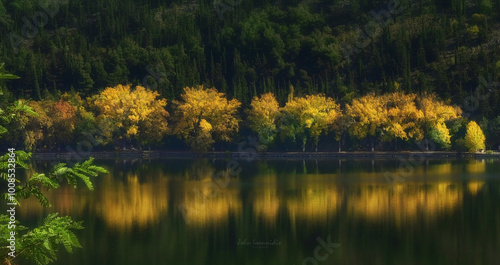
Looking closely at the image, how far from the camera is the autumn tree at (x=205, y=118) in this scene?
126m

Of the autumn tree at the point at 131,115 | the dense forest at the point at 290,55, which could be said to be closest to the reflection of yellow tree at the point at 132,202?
the autumn tree at the point at 131,115

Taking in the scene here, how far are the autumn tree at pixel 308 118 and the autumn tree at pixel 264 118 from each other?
4.40 feet

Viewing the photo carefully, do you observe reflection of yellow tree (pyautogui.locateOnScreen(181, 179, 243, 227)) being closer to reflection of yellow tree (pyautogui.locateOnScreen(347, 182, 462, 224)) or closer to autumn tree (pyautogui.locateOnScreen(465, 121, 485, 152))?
reflection of yellow tree (pyautogui.locateOnScreen(347, 182, 462, 224))

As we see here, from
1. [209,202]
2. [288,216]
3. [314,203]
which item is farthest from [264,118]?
[288,216]

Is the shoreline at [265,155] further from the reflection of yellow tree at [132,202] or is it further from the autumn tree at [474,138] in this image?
the reflection of yellow tree at [132,202]

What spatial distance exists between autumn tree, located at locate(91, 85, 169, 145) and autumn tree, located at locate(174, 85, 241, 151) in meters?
2.97

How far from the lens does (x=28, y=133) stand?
126250 mm

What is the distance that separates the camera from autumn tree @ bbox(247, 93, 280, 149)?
409ft

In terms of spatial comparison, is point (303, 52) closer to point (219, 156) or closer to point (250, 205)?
point (219, 156)

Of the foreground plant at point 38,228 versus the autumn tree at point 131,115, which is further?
the autumn tree at point 131,115

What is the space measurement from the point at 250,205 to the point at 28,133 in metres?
66.7

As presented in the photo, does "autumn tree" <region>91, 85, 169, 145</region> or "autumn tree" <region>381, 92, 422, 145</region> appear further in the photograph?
"autumn tree" <region>91, 85, 169, 145</region>

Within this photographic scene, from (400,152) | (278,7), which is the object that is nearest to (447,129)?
(400,152)

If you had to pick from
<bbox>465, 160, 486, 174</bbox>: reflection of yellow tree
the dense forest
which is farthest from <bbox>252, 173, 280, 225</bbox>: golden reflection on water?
the dense forest
